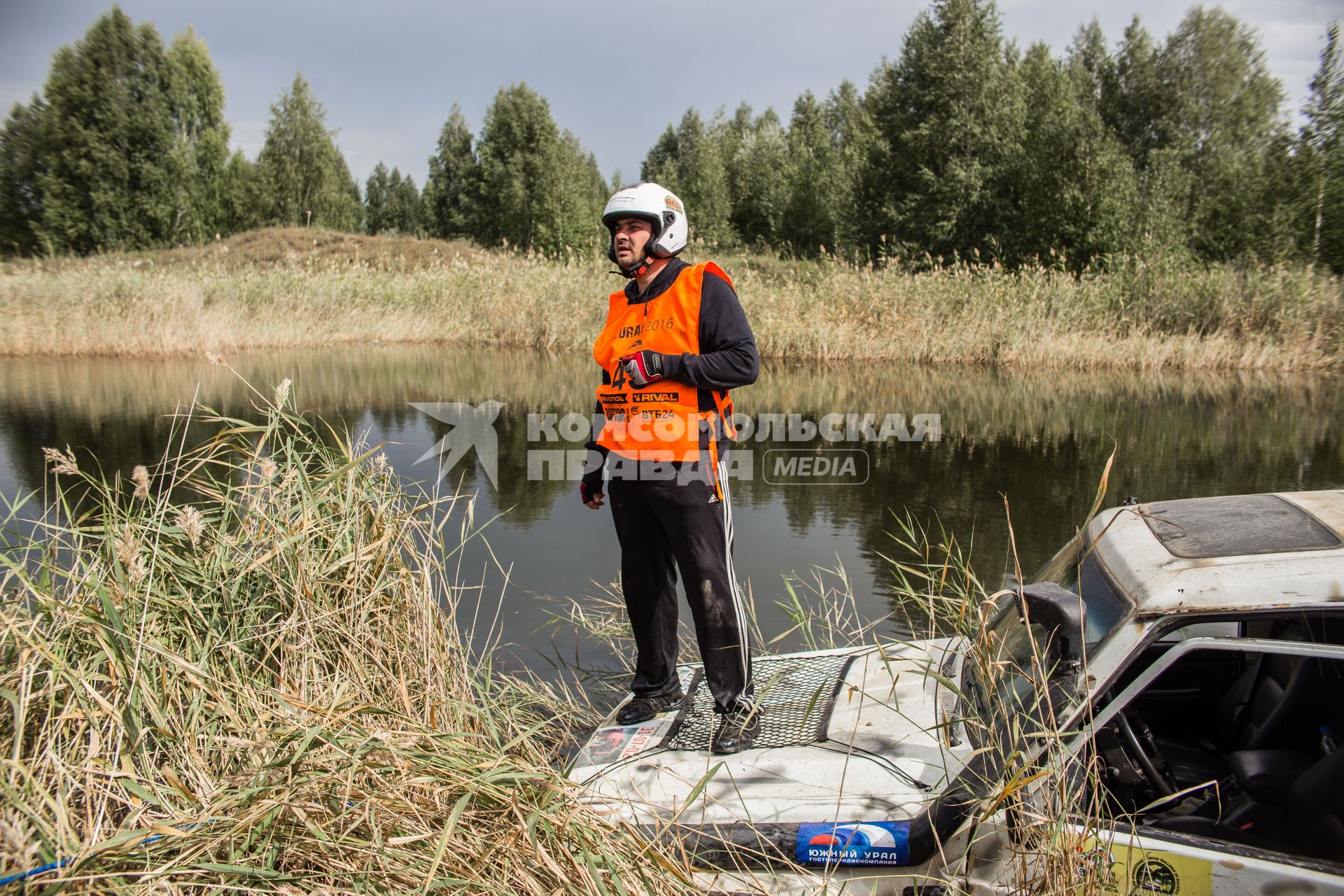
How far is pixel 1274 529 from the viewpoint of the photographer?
8.93 feet

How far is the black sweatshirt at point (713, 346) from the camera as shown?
139 inches

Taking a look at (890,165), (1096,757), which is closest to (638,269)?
(1096,757)

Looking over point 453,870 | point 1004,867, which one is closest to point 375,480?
point 453,870

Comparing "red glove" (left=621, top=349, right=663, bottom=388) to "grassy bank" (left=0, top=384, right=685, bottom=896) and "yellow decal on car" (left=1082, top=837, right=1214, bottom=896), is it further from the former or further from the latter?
"yellow decal on car" (left=1082, top=837, right=1214, bottom=896)

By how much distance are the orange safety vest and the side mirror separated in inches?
51.0

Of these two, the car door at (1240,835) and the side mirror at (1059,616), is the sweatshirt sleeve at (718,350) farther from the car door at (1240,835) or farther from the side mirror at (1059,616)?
the car door at (1240,835)

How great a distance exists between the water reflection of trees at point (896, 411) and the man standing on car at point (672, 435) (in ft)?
9.76

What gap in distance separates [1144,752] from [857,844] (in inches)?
37.7

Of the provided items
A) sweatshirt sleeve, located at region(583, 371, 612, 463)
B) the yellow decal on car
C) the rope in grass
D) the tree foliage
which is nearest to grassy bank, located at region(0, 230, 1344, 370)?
sweatshirt sleeve, located at region(583, 371, 612, 463)

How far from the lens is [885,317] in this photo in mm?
16938

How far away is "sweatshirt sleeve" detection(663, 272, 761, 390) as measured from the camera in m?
3.53

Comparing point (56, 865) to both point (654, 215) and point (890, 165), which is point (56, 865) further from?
point (890, 165)

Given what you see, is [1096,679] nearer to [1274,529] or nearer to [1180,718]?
[1274,529]

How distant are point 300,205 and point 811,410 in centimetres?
4250
